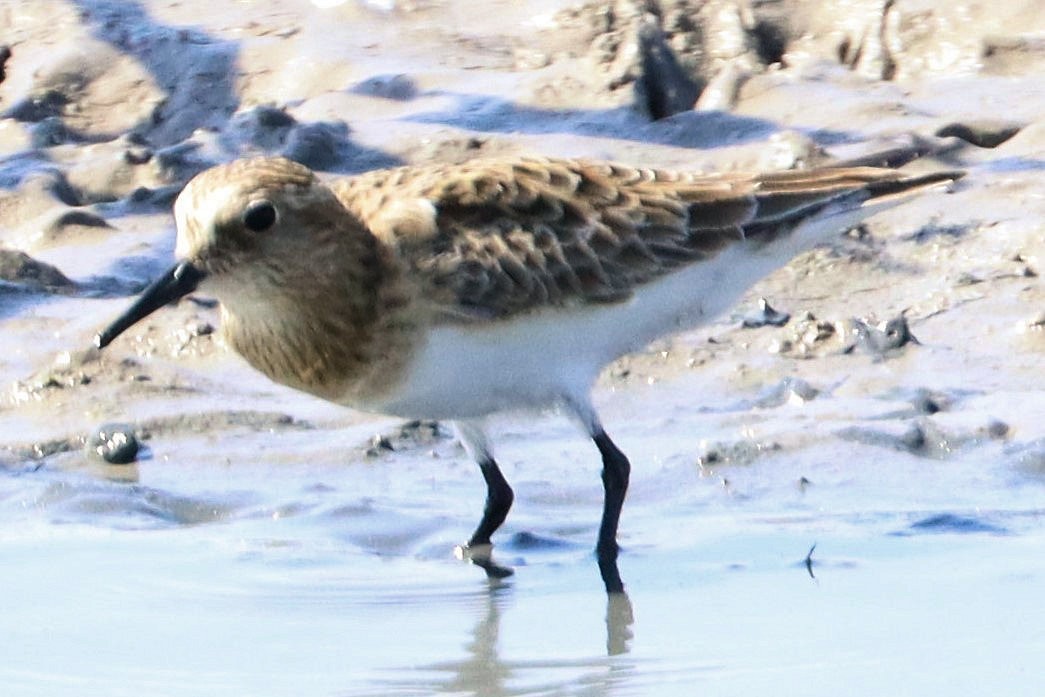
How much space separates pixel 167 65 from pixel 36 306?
2514mm

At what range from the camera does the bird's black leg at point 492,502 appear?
638cm

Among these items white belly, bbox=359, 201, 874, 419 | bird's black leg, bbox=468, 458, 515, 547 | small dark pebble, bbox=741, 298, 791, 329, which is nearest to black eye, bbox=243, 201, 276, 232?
white belly, bbox=359, 201, 874, 419

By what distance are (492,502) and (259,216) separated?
1.36 meters

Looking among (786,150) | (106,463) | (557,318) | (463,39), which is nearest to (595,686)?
(557,318)

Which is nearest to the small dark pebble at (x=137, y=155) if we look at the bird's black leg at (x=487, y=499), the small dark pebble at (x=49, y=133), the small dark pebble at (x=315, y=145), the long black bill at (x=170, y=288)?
the small dark pebble at (x=49, y=133)

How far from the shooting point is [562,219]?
20.9 feet

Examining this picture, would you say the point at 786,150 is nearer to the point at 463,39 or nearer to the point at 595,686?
the point at 463,39

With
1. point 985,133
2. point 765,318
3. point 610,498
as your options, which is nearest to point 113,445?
point 610,498

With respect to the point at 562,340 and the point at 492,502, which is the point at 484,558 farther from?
the point at 562,340

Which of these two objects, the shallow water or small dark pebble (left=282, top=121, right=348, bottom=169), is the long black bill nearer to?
the shallow water

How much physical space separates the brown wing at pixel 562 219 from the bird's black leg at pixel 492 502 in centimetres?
68

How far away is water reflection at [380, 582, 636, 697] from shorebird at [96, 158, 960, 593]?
50 centimetres

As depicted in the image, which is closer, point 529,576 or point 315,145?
point 529,576

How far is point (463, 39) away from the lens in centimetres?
1047
